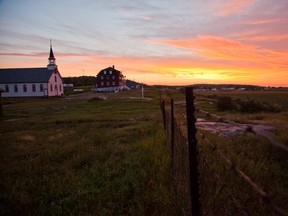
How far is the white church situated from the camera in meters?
59.6

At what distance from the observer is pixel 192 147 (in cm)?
287

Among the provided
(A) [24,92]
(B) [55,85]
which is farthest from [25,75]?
(B) [55,85]

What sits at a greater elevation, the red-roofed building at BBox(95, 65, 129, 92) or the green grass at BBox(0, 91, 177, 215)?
the red-roofed building at BBox(95, 65, 129, 92)

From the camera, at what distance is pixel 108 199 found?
5.10 metres

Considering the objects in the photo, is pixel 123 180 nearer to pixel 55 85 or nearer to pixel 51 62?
pixel 51 62

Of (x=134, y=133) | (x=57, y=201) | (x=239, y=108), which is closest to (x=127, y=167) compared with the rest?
(x=57, y=201)

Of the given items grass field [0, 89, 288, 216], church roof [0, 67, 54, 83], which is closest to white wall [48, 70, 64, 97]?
church roof [0, 67, 54, 83]

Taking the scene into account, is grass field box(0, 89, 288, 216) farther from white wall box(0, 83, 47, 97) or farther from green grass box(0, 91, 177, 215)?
white wall box(0, 83, 47, 97)

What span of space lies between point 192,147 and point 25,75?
66.6 m

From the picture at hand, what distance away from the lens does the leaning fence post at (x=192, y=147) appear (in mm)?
2836

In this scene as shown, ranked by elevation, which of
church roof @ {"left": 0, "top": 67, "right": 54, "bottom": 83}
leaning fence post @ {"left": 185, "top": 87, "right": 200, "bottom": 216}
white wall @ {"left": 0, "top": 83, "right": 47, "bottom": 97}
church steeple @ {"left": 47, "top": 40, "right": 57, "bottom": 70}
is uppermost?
church steeple @ {"left": 47, "top": 40, "right": 57, "bottom": 70}

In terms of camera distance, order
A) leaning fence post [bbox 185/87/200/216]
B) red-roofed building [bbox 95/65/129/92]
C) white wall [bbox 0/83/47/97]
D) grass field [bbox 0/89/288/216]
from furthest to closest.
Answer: red-roofed building [bbox 95/65/129/92] → white wall [bbox 0/83/47/97] → grass field [bbox 0/89/288/216] → leaning fence post [bbox 185/87/200/216]

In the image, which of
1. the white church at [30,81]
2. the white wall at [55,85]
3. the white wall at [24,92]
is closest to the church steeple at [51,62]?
the white church at [30,81]

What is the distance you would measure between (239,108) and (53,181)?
17556 millimetres
